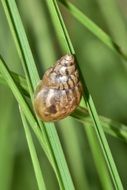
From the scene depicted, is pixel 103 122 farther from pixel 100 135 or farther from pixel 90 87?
pixel 90 87

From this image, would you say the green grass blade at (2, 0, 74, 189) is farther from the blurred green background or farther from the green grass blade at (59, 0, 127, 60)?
the blurred green background

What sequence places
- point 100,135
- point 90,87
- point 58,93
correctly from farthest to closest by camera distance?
point 90,87, point 58,93, point 100,135

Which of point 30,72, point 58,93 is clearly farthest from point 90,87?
point 30,72

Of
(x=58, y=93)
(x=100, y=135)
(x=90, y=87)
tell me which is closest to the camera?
(x=100, y=135)

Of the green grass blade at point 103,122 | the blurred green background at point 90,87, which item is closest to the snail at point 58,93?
the green grass blade at point 103,122

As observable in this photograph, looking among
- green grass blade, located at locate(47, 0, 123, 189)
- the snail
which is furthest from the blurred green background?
green grass blade, located at locate(47, 0, 123, 189)

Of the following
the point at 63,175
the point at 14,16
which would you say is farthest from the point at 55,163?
the point at 14,16
